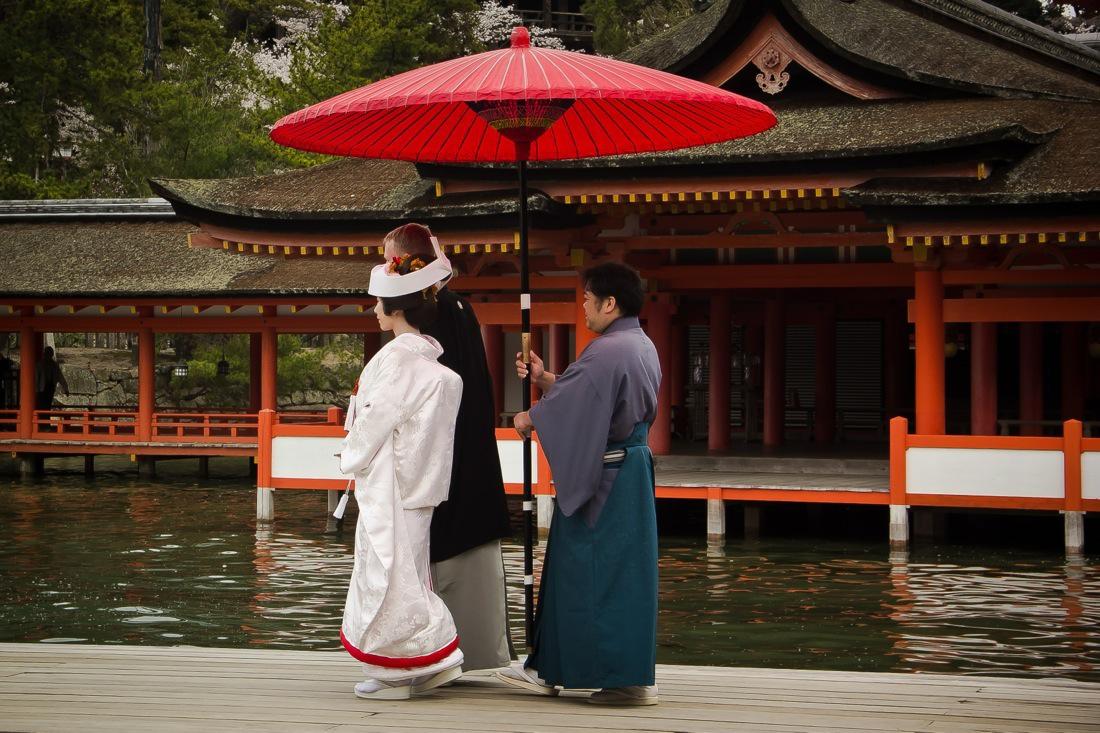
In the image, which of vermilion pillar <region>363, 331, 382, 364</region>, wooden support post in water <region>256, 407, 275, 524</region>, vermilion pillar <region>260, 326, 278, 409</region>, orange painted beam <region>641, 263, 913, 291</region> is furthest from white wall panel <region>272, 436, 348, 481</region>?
vermilion pillar <region>363, 331, 382, 364</region>

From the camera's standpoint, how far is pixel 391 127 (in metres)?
7.85

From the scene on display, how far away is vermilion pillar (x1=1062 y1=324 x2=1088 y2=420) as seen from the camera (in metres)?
19.5

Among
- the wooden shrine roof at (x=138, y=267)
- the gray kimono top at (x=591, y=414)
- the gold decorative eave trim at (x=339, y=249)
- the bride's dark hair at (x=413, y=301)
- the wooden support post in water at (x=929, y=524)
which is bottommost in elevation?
the wooden support post in water at (x=929, y=524)

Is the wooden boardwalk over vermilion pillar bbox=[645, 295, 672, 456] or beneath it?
beneath

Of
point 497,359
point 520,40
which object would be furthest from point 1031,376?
point 520,40

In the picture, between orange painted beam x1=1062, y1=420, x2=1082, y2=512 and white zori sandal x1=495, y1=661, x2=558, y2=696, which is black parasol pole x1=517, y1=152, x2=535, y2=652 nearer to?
white zori sandal x1=495, y1=661, x2=558, y2=696

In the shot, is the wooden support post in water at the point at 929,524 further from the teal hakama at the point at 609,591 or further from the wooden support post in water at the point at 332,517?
the teal hakama at the point at 609,591

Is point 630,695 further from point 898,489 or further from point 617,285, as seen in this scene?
point 898,489

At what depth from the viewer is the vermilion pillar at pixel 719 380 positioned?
1894cm

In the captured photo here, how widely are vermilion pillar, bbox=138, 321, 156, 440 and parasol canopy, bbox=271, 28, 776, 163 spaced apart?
16.2 metres

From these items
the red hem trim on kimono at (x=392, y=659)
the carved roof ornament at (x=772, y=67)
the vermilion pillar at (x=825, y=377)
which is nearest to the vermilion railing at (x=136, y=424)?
the vermilion pillar at (x=825, y=377)

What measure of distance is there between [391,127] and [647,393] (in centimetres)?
268

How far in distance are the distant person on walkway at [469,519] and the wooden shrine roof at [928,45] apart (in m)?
11.7

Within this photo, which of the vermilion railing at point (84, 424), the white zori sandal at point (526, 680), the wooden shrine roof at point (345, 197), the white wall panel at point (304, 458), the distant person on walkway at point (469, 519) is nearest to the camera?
the white zori sandal at point (526, 680)
